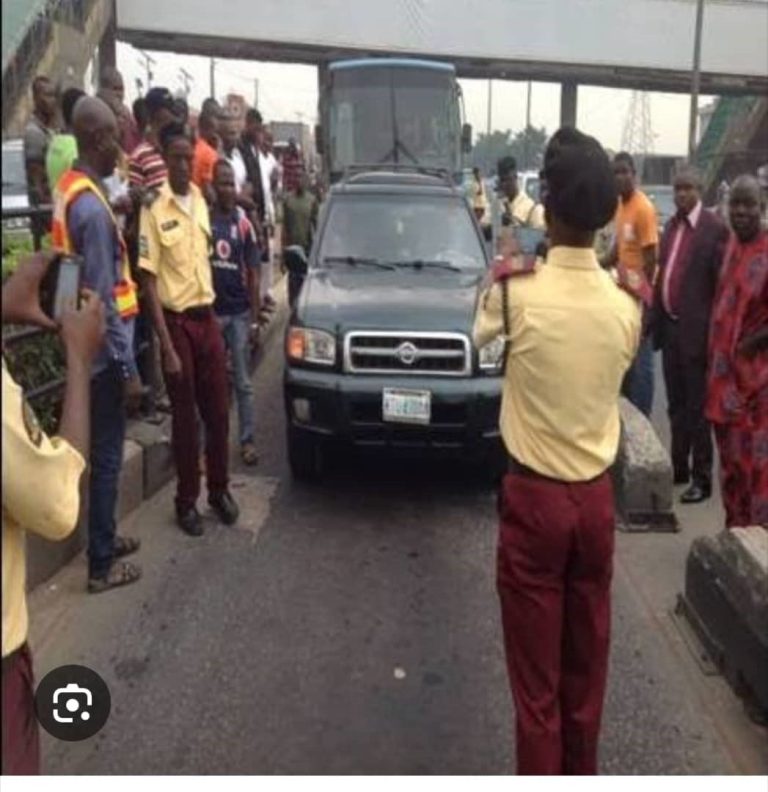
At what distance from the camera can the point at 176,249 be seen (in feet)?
16.3

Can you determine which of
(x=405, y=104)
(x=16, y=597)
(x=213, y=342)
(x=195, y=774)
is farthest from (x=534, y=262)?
(x=405, y=104)

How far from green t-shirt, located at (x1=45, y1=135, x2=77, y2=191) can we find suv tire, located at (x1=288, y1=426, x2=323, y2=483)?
1.92m

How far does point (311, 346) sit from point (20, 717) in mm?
4007

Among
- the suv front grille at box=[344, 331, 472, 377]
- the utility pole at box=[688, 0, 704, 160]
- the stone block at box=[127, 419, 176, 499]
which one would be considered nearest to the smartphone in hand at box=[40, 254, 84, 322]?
the suv front grille at box=[344, 331, 472, 377]

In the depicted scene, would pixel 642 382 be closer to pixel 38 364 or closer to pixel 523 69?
pixel 38 364

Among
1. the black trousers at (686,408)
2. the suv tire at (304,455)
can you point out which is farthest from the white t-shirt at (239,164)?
the black trousers at (686,408)

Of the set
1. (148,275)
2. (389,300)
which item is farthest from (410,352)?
(148,275)

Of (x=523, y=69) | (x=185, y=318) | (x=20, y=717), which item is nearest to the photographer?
(x=20, y=717)

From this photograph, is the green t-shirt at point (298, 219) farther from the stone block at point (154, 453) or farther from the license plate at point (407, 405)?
the license plate at point (407, 405)

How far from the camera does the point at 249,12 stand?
21688 millimetres

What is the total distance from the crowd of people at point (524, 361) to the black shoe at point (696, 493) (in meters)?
0.01

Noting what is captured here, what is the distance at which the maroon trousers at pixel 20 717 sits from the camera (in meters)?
1.71

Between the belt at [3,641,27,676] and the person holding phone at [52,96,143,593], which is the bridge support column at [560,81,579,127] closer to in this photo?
the person holding phone at [52,96,143,593]

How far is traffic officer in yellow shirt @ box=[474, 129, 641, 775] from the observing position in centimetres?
273
